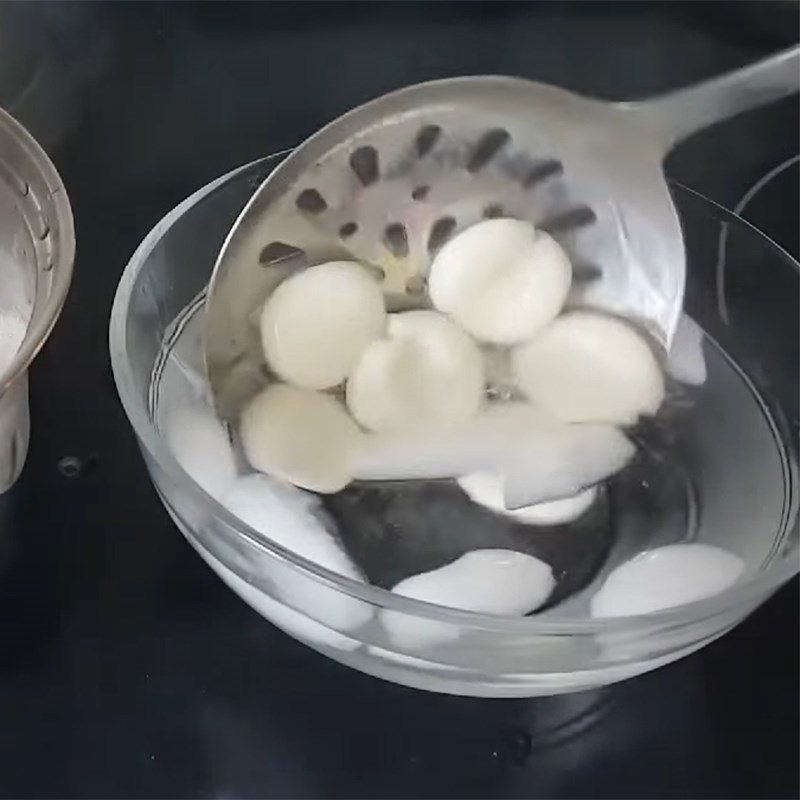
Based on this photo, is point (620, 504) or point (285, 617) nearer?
point (285, 617)

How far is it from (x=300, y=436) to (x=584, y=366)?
11 centimetres

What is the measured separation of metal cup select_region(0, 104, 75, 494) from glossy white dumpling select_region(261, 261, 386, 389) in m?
0.08

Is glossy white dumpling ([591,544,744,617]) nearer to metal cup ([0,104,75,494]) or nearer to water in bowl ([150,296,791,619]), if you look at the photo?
water in bowl ([150,296,791,619])

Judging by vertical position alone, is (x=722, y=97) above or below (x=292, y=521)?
above

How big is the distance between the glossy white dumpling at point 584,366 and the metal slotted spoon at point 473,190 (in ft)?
0.03

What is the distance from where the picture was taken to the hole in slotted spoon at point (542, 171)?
1.65 feet

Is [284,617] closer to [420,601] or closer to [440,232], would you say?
[420,601]

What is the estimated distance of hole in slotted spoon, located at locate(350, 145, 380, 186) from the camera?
0.49 meters

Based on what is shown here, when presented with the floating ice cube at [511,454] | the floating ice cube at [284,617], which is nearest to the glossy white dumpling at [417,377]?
the floating ice cube at [511,454]

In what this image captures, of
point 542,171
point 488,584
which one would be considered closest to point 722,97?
point 542,171

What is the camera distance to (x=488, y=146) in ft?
1.62

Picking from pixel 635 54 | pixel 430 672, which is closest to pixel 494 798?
pixel 430 672

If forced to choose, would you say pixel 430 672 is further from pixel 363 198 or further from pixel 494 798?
pixel 363 198

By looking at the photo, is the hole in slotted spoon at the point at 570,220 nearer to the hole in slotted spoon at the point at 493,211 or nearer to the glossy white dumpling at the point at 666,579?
the hole in slotted spoon at the point at 493,211
